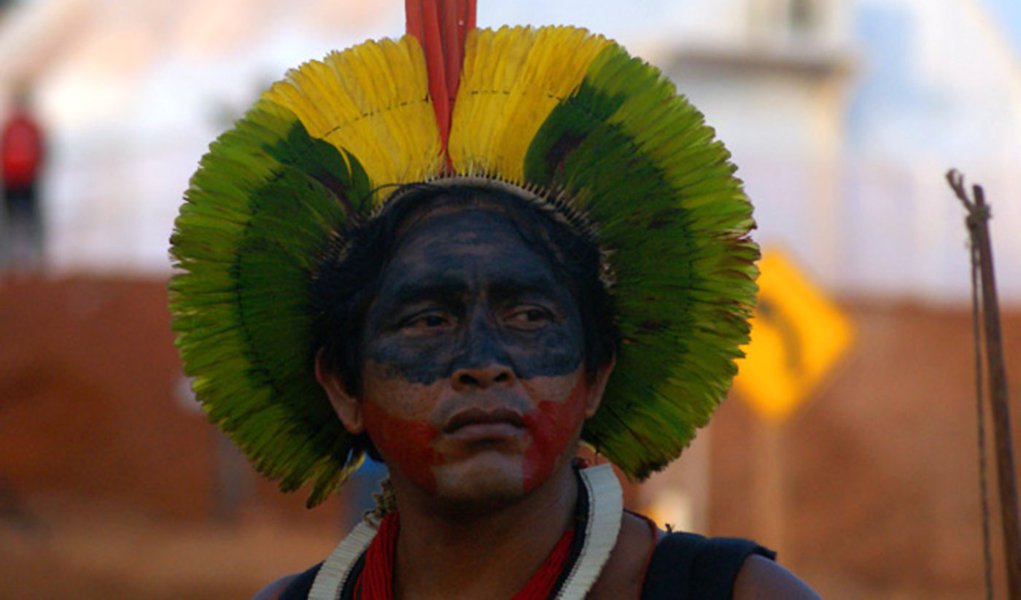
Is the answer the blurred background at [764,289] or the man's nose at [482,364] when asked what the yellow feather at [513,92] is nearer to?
the man's nose at [482,364]

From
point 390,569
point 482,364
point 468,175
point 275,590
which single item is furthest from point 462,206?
point 275,590

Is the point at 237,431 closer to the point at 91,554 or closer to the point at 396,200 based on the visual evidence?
the point at 396,200

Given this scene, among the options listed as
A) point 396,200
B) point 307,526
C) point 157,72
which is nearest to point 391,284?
point 396,200

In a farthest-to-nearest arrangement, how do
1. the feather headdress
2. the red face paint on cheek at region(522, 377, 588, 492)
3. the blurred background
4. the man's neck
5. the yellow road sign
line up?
the blurred background → the yellow road sign → the feather headdress → the man's neck → the red face paint on cheek at region(522, 377, 588, 492)

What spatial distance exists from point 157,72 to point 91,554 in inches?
421

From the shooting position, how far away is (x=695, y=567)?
3289 mm

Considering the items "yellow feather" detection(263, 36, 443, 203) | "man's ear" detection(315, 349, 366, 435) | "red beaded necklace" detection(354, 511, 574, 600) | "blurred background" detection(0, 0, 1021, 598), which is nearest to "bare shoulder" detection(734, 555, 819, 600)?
"red beaded necklace" detection(354, 511, 574, 600)

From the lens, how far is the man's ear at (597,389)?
3531 millimetres

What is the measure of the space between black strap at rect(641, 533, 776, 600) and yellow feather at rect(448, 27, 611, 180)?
2.19 ft

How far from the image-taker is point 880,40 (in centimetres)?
2598

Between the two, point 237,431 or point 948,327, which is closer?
point 237,431

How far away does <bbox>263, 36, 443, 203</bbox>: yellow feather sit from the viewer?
3621 mm

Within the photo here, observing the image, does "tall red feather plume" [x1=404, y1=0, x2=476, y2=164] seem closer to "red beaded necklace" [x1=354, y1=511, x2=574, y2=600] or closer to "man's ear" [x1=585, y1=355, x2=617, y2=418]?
"man's ear" [x1=585, y1=355, x2=617, y2=418]

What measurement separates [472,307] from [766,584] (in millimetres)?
631
